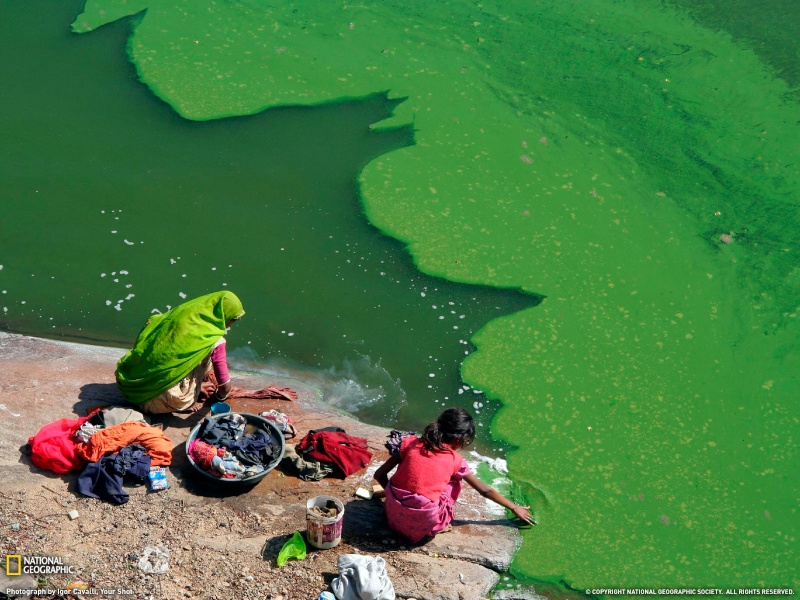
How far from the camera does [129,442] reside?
361 cm

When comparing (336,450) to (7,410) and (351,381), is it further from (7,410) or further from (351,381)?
(7,410)

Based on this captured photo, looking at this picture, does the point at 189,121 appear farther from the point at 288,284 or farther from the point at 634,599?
the point at 634,599

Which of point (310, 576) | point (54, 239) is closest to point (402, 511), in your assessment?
point (310, 576)

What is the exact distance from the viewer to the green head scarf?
3713 millimetres

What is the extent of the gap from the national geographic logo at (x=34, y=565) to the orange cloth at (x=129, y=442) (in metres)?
0.48

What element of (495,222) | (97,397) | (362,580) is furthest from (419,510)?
(495,222)

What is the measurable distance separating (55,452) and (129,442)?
322 mm

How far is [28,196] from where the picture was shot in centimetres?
550

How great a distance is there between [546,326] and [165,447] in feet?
7.83

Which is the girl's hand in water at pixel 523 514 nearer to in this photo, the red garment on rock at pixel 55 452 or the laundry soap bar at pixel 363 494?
the laundry soap bar at pixel 363 494

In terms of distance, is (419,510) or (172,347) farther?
(172,347)

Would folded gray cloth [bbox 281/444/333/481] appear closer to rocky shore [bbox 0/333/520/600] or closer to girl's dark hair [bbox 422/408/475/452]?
rocky shore [bbox 0/333/520/600]

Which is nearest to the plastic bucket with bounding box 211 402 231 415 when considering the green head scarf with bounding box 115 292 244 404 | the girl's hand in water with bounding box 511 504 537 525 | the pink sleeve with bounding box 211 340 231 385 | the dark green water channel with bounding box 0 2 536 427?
the pink sleeve with bounding box 211 340 231 385

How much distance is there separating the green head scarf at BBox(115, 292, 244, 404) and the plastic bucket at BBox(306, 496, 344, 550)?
0.96m
